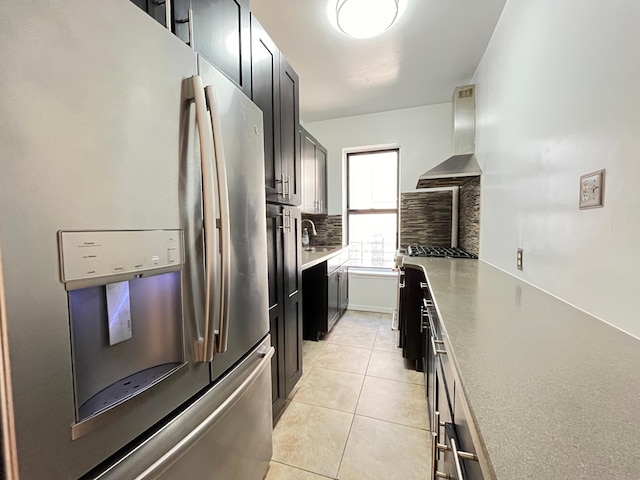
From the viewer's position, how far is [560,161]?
1104 millimetres

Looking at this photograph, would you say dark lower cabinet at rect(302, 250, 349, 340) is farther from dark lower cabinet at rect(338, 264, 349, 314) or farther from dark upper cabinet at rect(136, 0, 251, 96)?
dark upper cabinet at rect(136, 0, 251, 96)

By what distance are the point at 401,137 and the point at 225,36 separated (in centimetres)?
279

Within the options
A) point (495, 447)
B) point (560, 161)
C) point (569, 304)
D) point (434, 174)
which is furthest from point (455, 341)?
point (434, 174)

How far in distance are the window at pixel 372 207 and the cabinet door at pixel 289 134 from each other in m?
2.08

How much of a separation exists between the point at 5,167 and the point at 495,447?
2.80 ft

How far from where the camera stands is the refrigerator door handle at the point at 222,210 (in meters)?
0.77

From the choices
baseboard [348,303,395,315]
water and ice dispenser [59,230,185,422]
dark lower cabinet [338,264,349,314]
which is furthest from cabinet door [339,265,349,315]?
water and ice dispenser [59,230,185,422]

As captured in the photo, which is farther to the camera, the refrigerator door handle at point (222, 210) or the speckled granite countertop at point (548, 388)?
the refrigerator door handle at point (222, 210)

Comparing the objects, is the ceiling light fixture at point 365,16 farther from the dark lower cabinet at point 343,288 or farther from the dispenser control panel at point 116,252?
the dark lower cabinet at point 343,288

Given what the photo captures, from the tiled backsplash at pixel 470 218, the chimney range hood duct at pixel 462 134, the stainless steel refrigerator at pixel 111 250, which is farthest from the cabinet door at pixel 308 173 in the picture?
the stainless steel refrigerator at pixel 111 250

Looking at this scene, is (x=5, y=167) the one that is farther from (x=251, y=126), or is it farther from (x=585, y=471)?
(x=585, y=471)

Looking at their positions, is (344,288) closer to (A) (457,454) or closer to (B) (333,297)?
(B) (333,297)

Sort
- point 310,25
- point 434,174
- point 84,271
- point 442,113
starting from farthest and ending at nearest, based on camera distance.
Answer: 1. point 442,113
2. point 434,174
3. point 310,25
4. point 84,271

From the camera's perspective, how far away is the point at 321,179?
3568 mm
